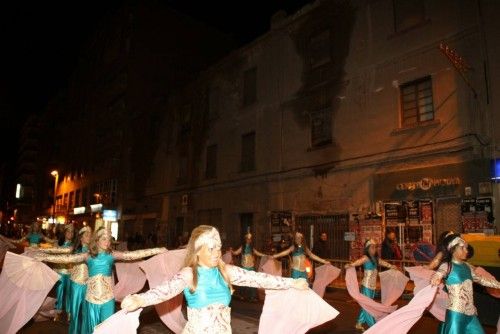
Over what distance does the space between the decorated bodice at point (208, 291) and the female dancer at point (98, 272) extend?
318 centimetres

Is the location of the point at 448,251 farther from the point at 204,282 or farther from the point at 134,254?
the point at 134,254

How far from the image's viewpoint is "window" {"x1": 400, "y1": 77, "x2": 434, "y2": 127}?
1529 centimetres

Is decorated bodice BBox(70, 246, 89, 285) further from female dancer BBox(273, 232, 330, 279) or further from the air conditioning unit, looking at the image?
the air conditioning unit

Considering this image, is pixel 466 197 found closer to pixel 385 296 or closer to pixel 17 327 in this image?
pixel 385 296

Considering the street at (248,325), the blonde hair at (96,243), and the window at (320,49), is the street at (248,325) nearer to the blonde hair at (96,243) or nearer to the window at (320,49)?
the blonde hair at (96,243)

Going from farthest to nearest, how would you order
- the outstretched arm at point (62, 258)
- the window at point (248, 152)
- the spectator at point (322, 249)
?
the window at point (248, 152) < the spectator at point (322, 249) < the outstretched arm at point (62, 258)

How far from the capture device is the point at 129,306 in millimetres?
3531

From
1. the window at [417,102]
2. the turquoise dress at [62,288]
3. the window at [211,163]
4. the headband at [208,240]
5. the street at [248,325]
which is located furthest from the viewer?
the window at [211,163]

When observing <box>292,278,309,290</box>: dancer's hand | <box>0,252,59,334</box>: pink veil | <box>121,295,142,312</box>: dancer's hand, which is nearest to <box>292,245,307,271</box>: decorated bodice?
<box>0,252,59,334</box>: pink veil

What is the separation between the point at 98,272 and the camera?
6.80m

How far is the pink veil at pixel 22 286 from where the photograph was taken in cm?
666

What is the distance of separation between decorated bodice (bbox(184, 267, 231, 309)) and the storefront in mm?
11138

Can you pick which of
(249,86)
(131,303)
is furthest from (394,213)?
(131,303)

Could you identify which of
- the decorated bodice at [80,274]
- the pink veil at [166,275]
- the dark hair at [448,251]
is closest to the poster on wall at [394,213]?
the dark hair at [448,251]
